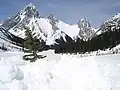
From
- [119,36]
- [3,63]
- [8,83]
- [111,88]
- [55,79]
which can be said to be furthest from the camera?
[119,36]

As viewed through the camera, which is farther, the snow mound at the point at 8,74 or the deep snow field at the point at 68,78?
the snow mound at the point at 8,74

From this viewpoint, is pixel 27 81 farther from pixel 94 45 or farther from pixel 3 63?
pixel 94 45

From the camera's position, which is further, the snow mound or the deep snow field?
the snow mound

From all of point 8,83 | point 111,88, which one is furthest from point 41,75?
point 111,88

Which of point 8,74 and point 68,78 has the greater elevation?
point 8,74

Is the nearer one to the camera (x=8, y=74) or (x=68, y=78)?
(x=8, y=74)

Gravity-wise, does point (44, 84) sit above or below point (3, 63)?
below

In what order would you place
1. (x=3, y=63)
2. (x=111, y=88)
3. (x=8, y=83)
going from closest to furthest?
1. (x=111, y=88)
2. (x=8, y=83)
3. (x=3, y=63)

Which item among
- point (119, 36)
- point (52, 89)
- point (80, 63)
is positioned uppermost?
point (119, 36)

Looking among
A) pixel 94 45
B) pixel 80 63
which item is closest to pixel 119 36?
pixel 94 45

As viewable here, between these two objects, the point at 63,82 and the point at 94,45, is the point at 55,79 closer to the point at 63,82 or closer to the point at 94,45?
the point at 63,82

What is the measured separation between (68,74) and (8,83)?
3115mm

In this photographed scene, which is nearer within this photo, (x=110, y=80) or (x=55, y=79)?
(x=110, y=80)

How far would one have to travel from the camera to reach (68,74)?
1347 centimetres
